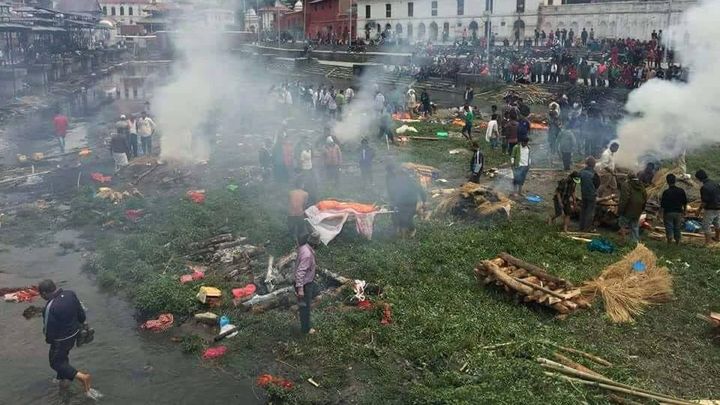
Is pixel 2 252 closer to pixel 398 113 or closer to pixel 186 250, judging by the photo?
pixel 186 250

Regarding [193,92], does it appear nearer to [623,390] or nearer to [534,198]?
[534,198]

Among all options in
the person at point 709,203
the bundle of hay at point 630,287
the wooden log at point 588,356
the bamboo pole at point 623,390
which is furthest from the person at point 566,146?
the bamboo pole at point 623,390

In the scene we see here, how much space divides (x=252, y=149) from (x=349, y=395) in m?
14.7

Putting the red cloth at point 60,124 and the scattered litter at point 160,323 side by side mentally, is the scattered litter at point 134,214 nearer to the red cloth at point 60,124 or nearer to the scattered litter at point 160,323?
the scattered litter at point 160,323

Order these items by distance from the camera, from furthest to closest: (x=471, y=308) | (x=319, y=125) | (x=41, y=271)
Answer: (x=319, y=125) < (x=41, y=271) < (x=471, y=308)

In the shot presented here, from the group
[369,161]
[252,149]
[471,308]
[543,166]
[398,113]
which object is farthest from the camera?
[398,113]

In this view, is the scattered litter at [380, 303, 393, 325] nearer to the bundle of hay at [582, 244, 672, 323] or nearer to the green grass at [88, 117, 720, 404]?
the green grass at [88, 117, 720, 404]

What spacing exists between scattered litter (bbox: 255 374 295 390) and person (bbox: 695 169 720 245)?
818 centimetres

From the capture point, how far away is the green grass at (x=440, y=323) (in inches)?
281

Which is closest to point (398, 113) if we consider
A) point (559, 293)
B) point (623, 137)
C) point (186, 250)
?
point (623, 137)

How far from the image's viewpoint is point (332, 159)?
14922 mm

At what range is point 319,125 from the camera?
80.6 ft

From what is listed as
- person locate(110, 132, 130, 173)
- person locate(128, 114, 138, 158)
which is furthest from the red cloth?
person locate(110, 132, 130, 173)

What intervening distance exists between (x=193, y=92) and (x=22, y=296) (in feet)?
53.4
